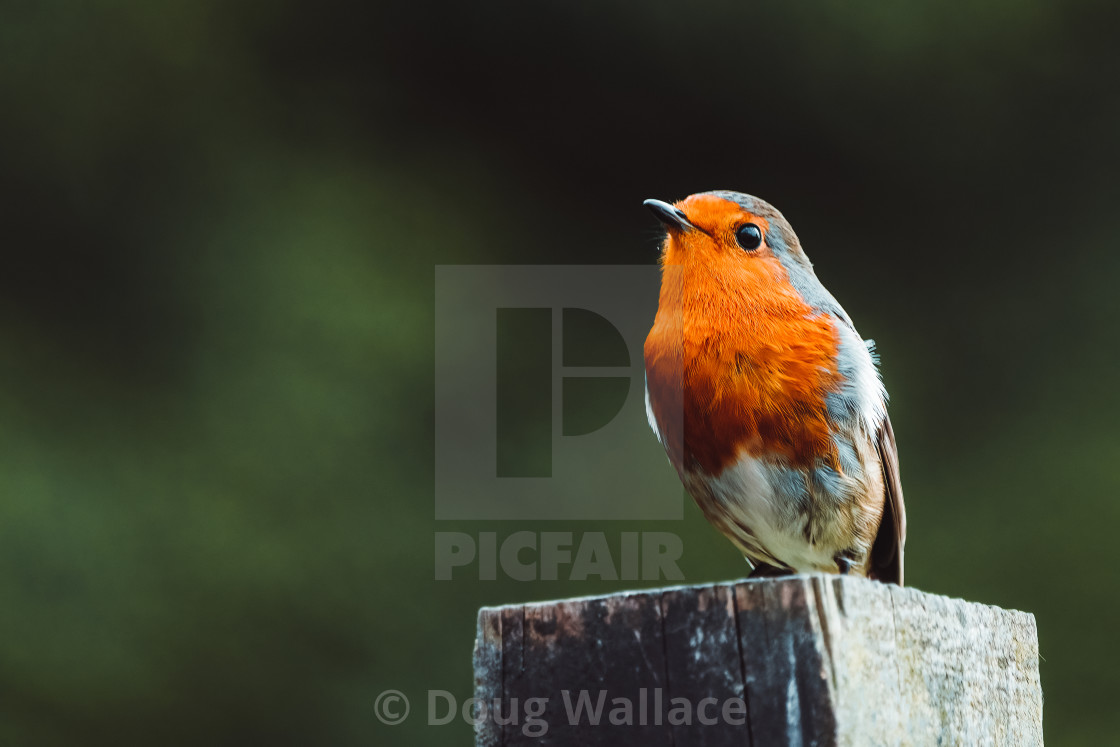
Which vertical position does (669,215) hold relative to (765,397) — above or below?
above

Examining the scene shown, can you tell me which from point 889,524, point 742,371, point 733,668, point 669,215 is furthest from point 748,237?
point 733,668

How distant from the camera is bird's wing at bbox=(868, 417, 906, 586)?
2512 mm

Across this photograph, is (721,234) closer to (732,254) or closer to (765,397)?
(732,254)

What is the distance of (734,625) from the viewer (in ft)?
3.45

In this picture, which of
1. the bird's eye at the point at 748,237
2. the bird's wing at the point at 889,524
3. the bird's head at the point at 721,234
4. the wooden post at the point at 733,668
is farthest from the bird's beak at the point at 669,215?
the wooden post at the point at 733,668

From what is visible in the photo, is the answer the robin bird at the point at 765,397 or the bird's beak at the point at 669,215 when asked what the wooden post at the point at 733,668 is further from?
the bird's beak at the point at 669,215

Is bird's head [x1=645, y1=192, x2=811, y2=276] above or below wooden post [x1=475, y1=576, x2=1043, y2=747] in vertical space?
above

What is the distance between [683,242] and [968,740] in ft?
4.90

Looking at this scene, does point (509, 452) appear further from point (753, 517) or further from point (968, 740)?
point (968, 740)

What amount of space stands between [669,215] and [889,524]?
0.96 metres

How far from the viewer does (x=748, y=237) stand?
249 centimetres

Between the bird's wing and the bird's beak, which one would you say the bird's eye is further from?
the bird's wing

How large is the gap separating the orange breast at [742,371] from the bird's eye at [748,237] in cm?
11

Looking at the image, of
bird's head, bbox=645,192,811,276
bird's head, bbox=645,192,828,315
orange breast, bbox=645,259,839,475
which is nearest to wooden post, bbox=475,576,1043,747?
orange breast, bbox=645,259,839,475
